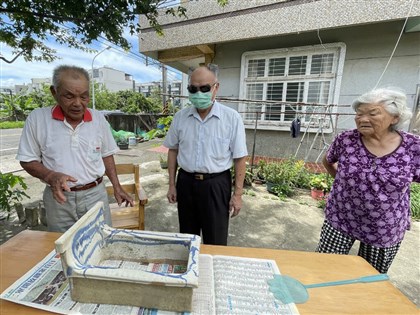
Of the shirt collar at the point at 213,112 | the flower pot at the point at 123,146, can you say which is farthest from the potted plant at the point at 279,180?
the flower pot at the point at 123,146

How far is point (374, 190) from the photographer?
1.42 metres

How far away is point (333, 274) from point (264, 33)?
525 centimetres

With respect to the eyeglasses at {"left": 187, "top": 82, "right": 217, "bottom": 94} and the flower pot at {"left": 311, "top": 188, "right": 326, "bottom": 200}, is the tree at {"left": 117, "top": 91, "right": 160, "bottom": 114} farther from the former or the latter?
the eyeglasses at {"left": 187, "top": 82, "right": 217, "bottom": 94}

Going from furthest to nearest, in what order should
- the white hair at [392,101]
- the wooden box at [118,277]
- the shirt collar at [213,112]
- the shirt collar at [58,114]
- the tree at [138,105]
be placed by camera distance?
the tree at [138,105] → the shirt collar at [213,112] → the shirt collar at [58,114] → the white hair at [392,101] → the wooden box at [118,277]

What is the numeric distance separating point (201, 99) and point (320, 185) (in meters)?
3.50

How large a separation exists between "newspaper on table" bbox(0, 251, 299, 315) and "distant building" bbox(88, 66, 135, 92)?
147 feet

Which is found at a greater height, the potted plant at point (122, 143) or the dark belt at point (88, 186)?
the dark belt at point (88, 186)

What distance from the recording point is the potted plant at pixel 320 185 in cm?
420

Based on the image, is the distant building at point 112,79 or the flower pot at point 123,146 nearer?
the flower pot at point 123,146

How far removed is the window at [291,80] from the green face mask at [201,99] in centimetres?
348

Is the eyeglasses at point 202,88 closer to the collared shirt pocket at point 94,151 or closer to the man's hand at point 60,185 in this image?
the collared shirt pocket at point 94,151

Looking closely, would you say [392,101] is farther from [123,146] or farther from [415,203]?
[123,146]

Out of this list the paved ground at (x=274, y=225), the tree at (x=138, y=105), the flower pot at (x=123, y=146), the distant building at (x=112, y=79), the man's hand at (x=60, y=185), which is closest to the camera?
the man's hand at (x=60, y=185)

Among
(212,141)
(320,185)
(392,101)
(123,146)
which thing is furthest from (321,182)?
(123,146)
